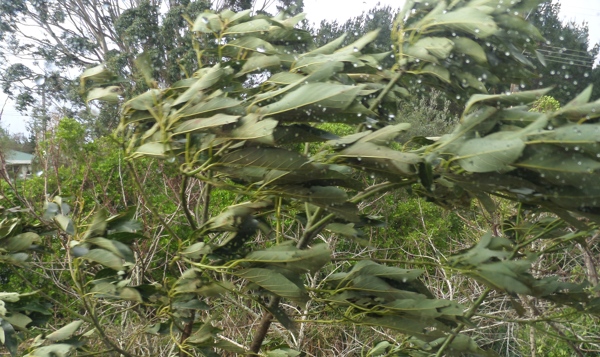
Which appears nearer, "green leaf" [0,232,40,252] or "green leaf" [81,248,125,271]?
"green leaf" [81,248,125,271]

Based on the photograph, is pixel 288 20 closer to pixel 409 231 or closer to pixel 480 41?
pixel 480 41

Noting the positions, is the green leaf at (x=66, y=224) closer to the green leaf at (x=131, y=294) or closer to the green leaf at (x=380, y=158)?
the green leaf at (x=131, y=294)

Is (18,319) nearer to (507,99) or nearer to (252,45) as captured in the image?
(252,45)

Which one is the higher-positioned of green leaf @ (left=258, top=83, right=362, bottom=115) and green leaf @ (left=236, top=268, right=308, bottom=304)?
green leaf @ (left=258, top=83, right=362, bottom=115)

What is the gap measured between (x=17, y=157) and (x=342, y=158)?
194 inches

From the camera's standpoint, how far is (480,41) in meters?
0.96

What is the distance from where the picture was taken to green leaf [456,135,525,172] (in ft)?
2.26

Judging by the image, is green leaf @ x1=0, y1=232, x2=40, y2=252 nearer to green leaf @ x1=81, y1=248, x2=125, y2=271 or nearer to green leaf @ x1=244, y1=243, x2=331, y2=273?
green leaf @ x1=81, y1=248, x2=125, y2=271

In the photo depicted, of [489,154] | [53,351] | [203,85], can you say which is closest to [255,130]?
[203,85]

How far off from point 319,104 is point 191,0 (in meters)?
8.08

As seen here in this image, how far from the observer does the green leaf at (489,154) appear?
69 centimetres

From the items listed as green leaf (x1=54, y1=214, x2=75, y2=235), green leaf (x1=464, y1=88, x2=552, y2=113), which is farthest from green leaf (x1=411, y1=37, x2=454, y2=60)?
green leaf (x1=54, y1=214, x2=75, y2=235)

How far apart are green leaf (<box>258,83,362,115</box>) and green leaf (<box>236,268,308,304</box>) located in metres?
0.25

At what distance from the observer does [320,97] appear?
2.53 ft
